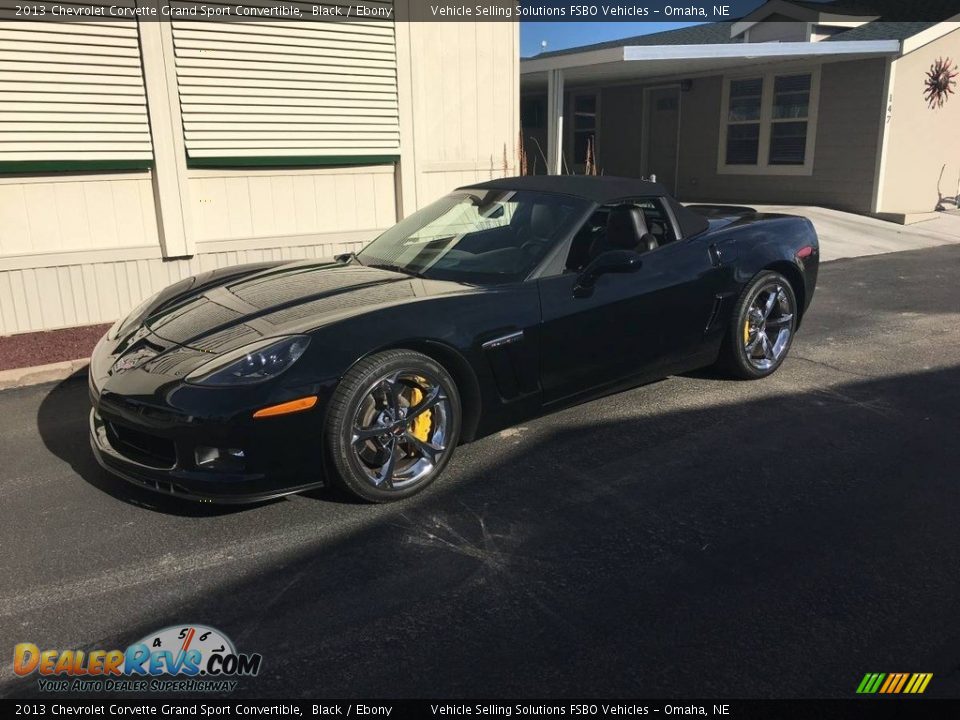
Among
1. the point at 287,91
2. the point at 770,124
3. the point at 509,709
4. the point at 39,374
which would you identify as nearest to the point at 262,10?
the point at 287,91

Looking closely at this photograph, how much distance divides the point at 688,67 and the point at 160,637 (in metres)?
14.4

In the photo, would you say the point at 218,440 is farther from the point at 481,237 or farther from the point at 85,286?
the point at 85,286

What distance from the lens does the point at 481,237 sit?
4.54m

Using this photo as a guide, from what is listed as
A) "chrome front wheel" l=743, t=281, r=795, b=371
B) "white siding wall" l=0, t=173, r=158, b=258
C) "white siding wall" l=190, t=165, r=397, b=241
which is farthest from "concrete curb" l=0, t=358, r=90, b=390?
"chrome front wheel" l=743, t=281, r=795, b=371

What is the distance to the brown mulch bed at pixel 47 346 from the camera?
235 inches

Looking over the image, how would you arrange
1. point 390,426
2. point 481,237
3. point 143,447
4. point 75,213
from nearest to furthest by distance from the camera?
point 143,447
point 390,426
point 481,237
point 75,213

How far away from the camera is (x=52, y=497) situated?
12.2 ft

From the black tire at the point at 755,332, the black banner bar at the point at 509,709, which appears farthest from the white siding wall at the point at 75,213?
the black banner bar at the point at 509,709

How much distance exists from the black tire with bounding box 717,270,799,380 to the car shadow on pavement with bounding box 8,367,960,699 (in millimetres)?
983

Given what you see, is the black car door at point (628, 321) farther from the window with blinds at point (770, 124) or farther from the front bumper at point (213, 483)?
the window with blinds at point (770, 124)

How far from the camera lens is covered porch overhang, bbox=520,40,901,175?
38.5ft

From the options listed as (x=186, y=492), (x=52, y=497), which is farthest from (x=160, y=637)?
(x=52, y=497)

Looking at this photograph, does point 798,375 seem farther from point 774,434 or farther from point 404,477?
point 404,477

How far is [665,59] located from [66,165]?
28.7 feet
